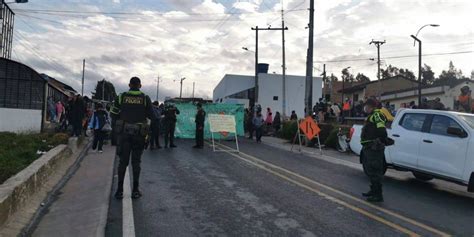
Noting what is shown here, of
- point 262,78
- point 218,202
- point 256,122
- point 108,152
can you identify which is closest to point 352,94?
point 262,78

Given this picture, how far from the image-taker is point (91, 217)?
657cm

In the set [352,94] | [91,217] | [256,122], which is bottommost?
[91,217]

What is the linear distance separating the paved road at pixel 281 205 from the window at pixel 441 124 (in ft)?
4.09

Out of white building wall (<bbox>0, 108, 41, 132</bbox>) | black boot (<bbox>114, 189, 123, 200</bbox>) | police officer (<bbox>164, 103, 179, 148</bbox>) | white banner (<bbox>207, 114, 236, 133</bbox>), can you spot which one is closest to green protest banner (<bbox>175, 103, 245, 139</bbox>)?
white banner (<bbox>207, 114, 236, 133</bbox>)

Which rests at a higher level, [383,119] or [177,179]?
[383,119]

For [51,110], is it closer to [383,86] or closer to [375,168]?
[375,168]

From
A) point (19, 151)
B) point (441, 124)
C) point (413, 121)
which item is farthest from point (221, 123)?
point (441, 124)

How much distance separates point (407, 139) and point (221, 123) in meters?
9.97

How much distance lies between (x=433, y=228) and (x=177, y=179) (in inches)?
207

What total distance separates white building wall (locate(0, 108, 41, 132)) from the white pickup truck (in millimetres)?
17397

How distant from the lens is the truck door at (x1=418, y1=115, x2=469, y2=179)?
356 inches

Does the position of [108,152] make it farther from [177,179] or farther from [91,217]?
[91,217]

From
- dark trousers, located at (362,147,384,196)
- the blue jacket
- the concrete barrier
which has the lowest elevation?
the concrete barrier

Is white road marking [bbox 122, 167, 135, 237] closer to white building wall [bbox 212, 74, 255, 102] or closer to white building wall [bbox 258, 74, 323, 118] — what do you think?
white building wall [bbox 258, 74, 323, 118]
